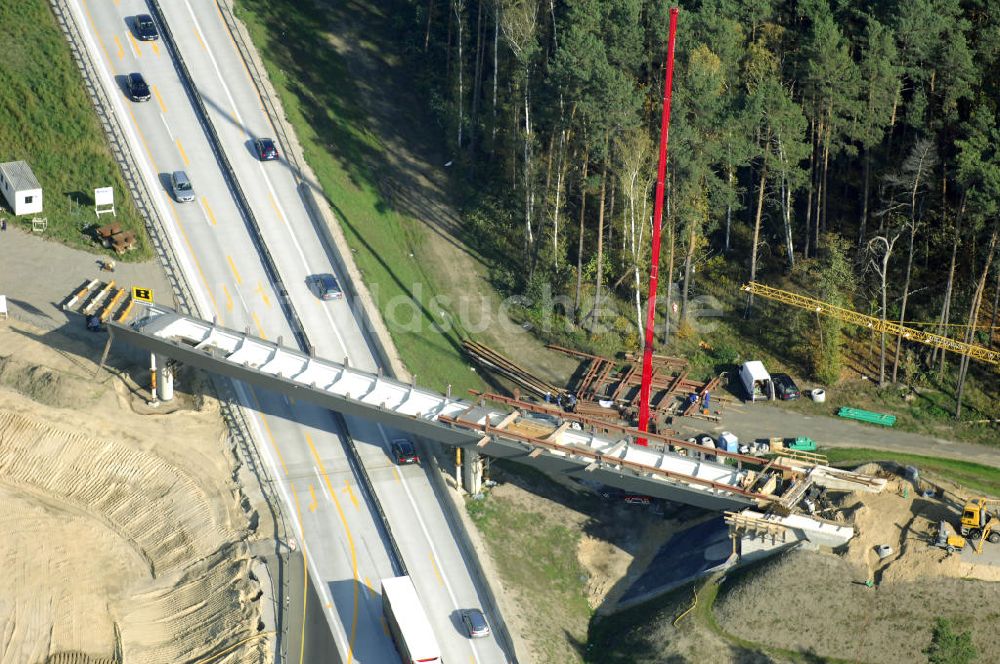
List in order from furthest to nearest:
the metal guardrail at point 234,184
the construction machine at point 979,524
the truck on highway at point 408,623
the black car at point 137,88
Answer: the black car at point 137,88 < the metal guardrail at point 234,184 < the construction machine at point 979,524 < the truck on highway at point 408,623

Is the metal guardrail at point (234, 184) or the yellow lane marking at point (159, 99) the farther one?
the yellow lane marking at point (159, 99)

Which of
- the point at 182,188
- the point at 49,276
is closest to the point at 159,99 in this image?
the point at 182,188

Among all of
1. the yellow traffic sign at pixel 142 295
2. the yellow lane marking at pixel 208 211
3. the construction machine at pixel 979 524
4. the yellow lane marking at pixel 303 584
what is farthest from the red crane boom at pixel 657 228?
the yellow lane marking at pixel 208 211

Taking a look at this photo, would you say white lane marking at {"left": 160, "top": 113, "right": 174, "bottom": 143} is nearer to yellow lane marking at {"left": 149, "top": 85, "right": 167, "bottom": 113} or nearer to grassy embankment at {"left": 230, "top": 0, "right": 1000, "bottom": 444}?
yellow lane marking at {"left": 149, "top": 85, "right": 167, "bottom": 113}

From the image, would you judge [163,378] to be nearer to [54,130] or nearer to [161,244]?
[161,244]

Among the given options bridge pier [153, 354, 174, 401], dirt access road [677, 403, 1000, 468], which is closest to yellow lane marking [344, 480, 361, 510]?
bridge pier [153, 354, 174, 401]

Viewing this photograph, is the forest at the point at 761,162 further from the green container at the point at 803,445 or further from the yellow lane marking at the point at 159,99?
the yellow lane marking at the point at 159,99

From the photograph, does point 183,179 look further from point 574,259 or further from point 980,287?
point 980,287
